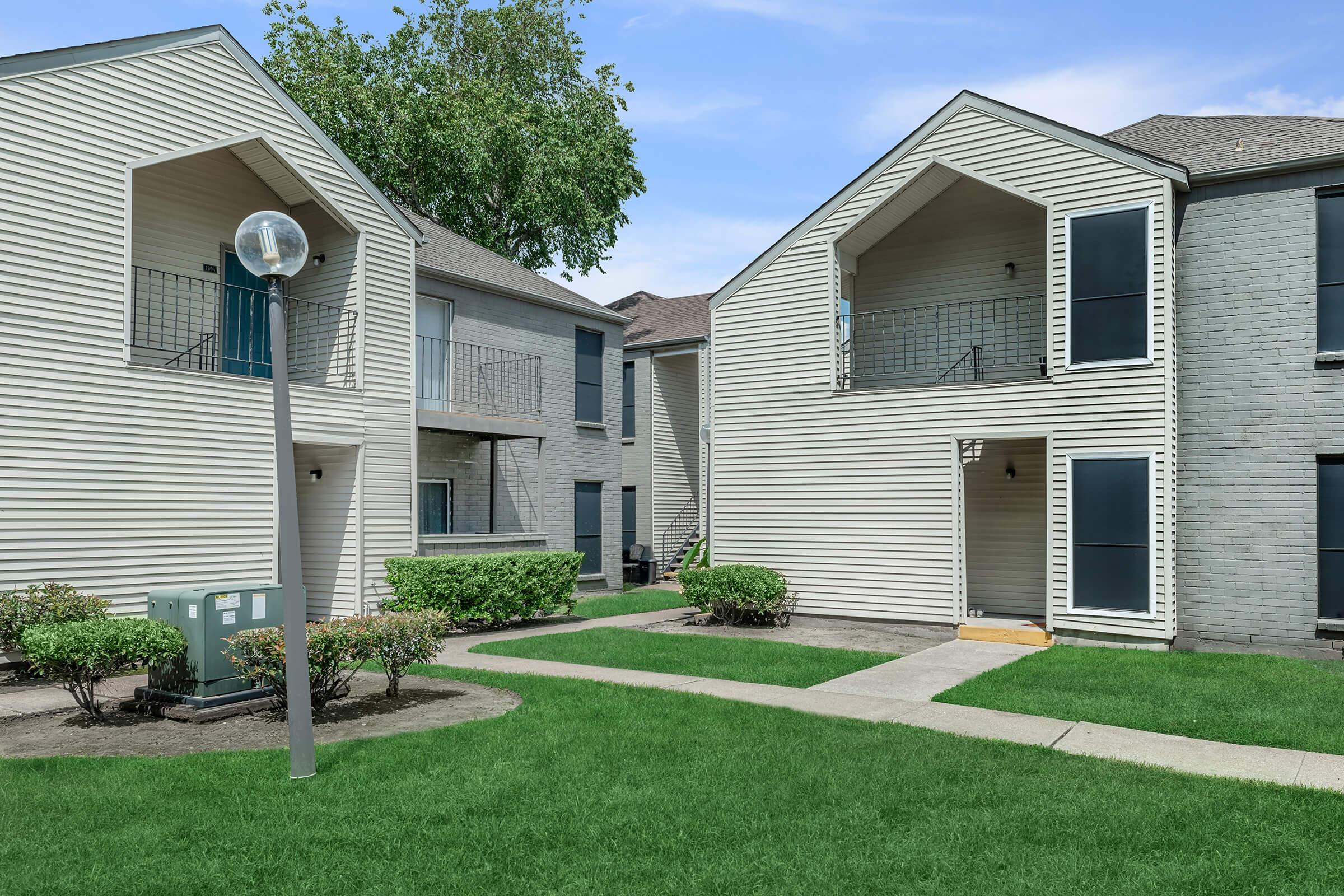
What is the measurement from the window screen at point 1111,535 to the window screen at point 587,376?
1123 centimetres

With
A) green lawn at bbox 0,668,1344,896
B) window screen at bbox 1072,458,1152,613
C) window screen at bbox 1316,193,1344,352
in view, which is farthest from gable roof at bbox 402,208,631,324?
window screen at bbox 1316,193,1344,352

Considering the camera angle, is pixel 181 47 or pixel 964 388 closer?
pixel 181 47

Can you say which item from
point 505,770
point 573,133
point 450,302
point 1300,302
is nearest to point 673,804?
point 505,770

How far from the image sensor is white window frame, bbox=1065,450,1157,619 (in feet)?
40.4

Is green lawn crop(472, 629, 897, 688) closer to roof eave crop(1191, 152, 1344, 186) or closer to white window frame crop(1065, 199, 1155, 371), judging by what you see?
white window frame crop(1065, 199, 1155, 371)

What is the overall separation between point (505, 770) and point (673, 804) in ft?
4.41

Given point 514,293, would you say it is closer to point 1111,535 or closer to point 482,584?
point 482,584

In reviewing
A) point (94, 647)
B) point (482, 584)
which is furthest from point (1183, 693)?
point (94, 647)

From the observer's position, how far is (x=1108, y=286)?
505 inches

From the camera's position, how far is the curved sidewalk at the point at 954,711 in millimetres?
6898

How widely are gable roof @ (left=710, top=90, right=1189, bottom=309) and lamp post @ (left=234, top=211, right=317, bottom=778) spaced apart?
33.7ft

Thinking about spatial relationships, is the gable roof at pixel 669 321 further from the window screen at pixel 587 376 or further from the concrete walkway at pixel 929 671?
the concrete walkway at pixel 929 671

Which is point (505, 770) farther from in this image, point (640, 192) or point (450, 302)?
point (640, 192)

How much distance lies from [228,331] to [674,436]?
13.4m
